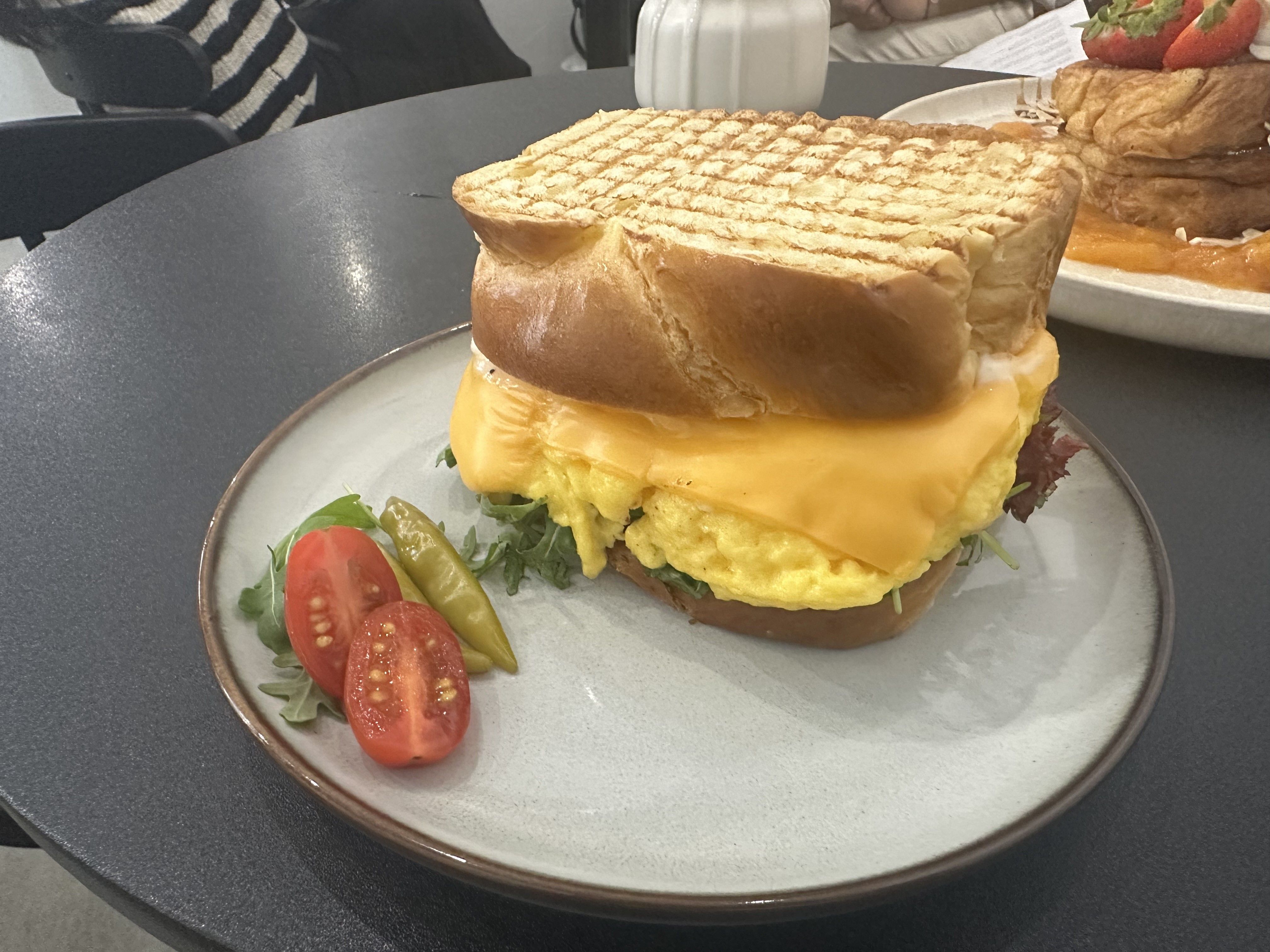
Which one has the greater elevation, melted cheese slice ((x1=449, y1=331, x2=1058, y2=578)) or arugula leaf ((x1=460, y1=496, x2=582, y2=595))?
melted cheese slice ((x1=449, y1=331, x2=1058, y2=578))

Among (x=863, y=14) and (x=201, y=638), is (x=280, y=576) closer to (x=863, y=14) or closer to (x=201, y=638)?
(x=201, y=638)

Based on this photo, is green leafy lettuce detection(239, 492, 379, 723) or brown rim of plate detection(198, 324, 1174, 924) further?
green leafy lettuce detection(239, 492, 379, 723)

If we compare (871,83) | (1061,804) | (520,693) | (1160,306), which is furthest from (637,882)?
(871,83)

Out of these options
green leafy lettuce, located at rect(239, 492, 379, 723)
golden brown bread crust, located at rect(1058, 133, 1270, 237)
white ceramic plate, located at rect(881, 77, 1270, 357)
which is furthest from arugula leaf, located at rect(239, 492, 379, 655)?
golden brown bread crust, located at rect(1058, 133, 1270, 237)

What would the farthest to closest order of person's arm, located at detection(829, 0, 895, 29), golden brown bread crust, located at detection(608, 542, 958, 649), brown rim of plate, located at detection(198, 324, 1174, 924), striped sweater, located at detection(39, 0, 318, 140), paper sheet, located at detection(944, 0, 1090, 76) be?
person's arm, located at detection(829, 0, 895, 29) → paper sheet, located at detection(944, 0, 1090, 76) → striped sweater, located at detection(39, 0, 318, 140) → golden brown bread crust, located at detection(608, 542, 958, 649) → brown rim of plate, located at detection(198, 324, 1174, 924)

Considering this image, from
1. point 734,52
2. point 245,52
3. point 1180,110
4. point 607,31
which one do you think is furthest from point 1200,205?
point 607,31

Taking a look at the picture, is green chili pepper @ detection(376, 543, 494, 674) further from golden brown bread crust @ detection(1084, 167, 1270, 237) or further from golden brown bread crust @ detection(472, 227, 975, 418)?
golden brown bread crust @ detection(1084, 167, 1270, 237)
